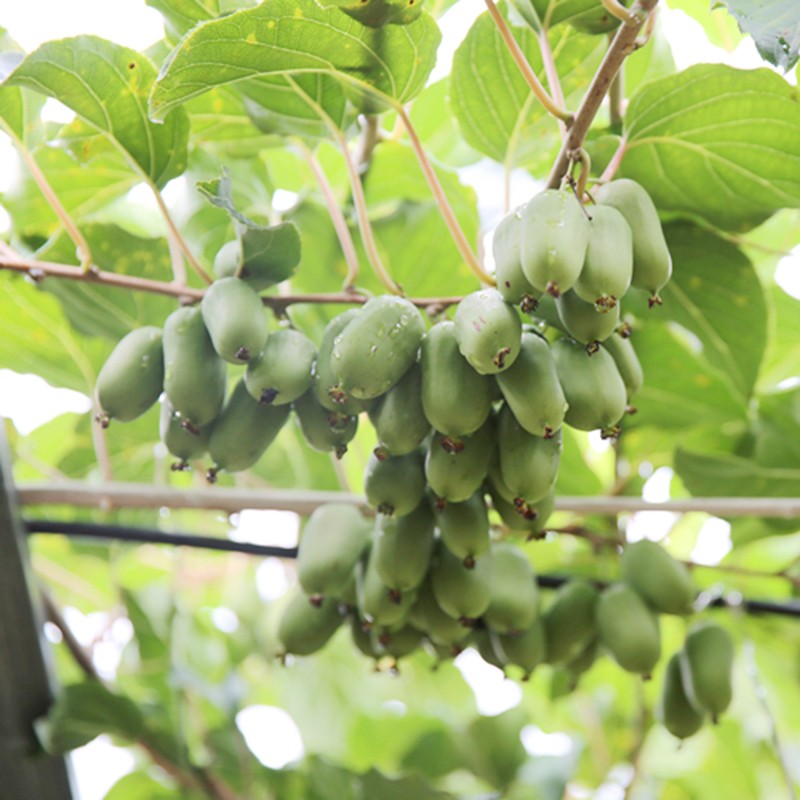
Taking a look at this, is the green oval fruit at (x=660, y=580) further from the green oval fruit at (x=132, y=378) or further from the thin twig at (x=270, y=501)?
the green oval fruit at (x=132, y=378)

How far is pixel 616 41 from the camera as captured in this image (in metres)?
0.78

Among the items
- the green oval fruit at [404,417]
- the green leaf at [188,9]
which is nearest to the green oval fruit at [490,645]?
the green oval fruit at [404,417]

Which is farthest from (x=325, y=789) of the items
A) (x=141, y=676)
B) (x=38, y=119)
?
(x=38, y=119)

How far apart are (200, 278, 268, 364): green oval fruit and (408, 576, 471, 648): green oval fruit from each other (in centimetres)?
30

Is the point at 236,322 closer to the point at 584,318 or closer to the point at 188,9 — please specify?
the point at 584,318

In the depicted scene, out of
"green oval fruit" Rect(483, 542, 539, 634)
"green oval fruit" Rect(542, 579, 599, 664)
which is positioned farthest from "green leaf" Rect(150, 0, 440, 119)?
"green oval fruit" Rect(542, 579, 599, 664)

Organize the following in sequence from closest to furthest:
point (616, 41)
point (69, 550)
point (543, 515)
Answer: point (616, 41), point (543, 515), point (69, 550)

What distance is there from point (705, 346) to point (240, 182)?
1.93 feet

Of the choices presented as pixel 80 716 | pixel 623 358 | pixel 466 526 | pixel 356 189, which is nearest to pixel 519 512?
pixel 466 526

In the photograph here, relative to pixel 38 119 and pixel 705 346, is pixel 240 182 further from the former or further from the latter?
pixel 705 346

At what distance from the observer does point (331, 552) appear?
997mm

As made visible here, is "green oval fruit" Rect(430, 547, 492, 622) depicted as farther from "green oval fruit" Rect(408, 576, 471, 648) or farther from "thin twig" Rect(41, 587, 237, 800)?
"thin twig" Rect(41, 587, 237, 800)

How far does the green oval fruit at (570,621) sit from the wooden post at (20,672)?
61 centimetres

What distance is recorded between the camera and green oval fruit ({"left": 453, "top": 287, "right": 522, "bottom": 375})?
2.37 ft
